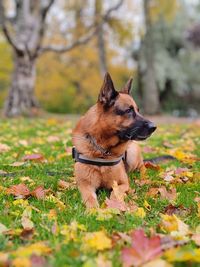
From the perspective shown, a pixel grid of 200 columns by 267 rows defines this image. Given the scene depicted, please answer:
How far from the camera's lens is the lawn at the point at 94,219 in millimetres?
2268

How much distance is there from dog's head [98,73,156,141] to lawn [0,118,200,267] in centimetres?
55

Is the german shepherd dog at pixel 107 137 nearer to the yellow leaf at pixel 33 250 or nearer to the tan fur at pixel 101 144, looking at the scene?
the tan fur at pixel 101 144

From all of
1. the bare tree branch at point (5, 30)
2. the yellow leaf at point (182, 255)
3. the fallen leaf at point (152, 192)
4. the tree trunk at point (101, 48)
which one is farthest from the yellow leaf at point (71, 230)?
the tree trunk at point (101, 48)

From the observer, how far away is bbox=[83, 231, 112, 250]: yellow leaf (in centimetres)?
241

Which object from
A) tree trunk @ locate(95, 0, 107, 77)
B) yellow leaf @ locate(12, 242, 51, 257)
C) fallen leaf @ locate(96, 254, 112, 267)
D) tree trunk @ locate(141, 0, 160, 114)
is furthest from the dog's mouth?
tree trunk @ locate(95, 0, 107, 77)

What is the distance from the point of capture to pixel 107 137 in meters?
4.06

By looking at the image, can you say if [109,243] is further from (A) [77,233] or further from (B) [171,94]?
(B) [171,94]

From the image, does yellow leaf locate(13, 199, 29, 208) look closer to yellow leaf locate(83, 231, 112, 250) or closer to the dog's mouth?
yellow leaf locate(83, 231, 112, 250)

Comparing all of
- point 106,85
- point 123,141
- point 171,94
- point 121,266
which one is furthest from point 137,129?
point 171,94

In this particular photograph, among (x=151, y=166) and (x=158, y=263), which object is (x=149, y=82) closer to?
(x=151, y=166)

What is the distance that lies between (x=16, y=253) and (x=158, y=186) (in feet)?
7.39

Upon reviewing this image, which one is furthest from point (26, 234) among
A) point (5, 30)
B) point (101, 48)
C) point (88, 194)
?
point (101, 48)

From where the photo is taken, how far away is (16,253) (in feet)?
7.36

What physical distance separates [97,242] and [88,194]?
1272 mm
